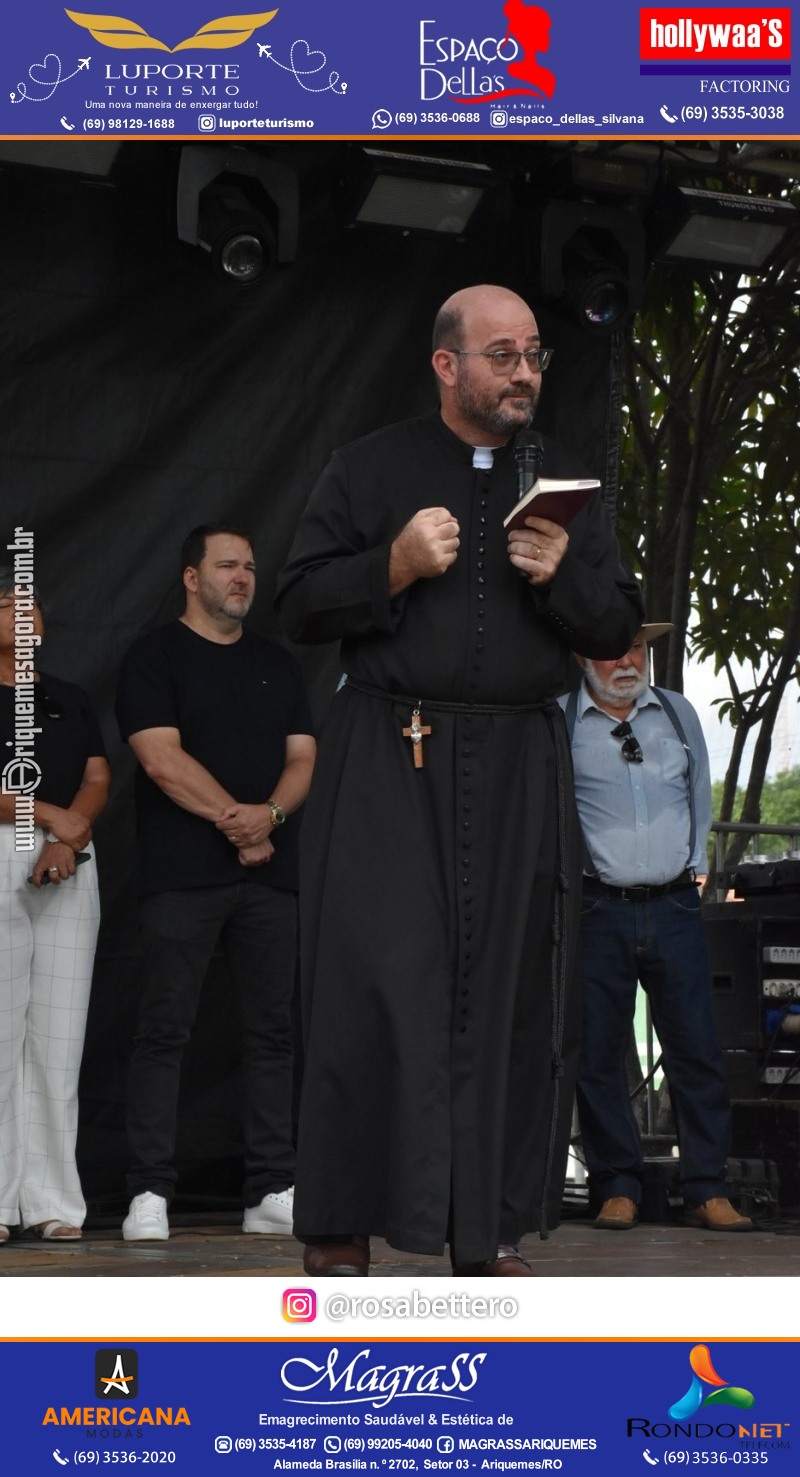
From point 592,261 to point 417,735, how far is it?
9.07 ft

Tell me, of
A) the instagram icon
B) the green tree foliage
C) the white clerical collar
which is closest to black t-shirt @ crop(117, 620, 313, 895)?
the white clerical collar

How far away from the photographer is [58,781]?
5250 millimetres

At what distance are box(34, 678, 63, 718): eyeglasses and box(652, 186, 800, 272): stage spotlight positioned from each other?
2.37m

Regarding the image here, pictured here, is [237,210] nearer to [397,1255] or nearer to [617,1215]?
[397,1255]

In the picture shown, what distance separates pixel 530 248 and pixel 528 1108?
3244 millimetres

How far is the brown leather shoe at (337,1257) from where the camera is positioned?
124 inches

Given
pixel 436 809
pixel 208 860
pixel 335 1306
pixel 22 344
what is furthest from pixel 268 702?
pixel 335 1306

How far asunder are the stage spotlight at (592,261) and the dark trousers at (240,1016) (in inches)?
80.3

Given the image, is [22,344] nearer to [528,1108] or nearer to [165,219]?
[165,219]

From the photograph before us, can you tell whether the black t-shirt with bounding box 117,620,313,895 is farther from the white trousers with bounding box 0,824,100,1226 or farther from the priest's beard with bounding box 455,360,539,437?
the priest's beard with bounding box 455,360,539,437
